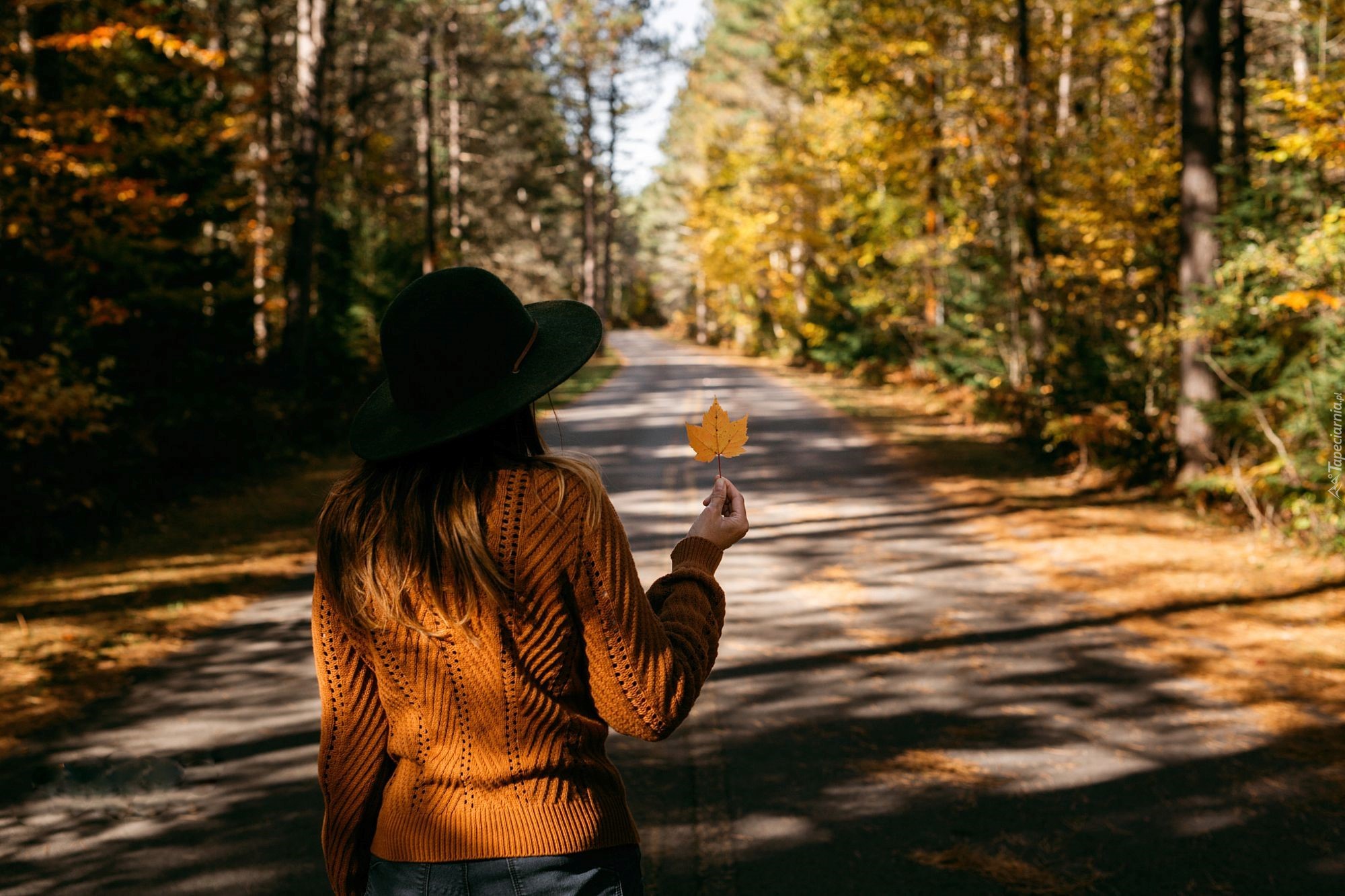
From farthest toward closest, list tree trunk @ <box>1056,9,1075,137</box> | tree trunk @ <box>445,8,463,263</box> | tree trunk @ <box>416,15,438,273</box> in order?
tree trunk @ <box>445,8,463,263</box> < tree trunk @ <box>416,15,438,273</box> < tree trunk @ <box>1056,9,1075,137</box>

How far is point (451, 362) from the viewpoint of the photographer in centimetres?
180

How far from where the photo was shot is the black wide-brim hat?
178 cm

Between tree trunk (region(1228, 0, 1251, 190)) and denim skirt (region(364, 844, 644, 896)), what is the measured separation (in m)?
11.1

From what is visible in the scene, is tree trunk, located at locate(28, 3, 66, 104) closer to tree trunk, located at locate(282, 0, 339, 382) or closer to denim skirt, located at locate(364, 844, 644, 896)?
tree trunk, located at locate(282, 0, 339, 382)

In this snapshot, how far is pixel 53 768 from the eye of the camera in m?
5.25

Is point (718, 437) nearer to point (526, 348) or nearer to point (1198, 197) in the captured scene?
point (526, 348)

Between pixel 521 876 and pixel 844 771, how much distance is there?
3610 mm

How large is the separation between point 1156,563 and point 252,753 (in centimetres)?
728

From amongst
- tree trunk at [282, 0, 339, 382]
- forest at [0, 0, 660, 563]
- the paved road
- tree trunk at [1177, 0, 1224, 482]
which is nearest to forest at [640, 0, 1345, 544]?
tree trunk at [1177, 0, 1224, 482]

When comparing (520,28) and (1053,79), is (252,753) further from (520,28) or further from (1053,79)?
(520,28)

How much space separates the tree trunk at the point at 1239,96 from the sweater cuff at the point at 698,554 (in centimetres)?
1064

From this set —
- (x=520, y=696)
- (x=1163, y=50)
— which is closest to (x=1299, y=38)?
(x=1163, y=50)

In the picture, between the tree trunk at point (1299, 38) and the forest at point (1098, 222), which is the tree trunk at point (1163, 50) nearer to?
the forest at point (1098, 222)

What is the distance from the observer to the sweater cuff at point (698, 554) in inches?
83.7
